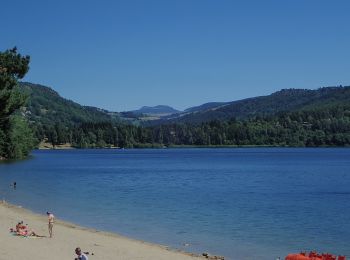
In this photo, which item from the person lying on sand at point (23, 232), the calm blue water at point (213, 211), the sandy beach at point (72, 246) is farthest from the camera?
the calm blue water at point (213, 211)

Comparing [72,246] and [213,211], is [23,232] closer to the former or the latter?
[72,246]

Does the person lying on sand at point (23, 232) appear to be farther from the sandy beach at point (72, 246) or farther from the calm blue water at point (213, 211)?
the calm blue water at point (213, 211)

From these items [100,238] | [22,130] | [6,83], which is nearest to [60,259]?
[100,238]

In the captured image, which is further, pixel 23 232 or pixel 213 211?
pixel 213 211

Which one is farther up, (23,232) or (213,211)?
(23,232)

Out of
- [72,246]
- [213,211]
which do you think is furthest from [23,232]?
[213,211]

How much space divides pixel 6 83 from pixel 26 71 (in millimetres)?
4118

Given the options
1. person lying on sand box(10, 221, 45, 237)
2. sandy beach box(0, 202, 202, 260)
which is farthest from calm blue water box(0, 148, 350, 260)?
person lying on sand box(10, 221, 45, 237)

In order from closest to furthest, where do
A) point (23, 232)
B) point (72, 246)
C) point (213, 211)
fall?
point (72, 246) < point (23, 232) < point (213, 211)

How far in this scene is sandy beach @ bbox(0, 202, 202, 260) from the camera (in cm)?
2755

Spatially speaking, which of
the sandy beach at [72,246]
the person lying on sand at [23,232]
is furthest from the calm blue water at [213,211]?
the person lying on sand at [23,232]

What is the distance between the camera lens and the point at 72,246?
30531 millimetres

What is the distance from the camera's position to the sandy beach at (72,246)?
27547 mm

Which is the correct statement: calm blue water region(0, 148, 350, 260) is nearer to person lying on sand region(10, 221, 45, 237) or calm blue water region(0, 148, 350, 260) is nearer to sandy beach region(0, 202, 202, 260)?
sandy beach region(0, 202, 202, 260)
